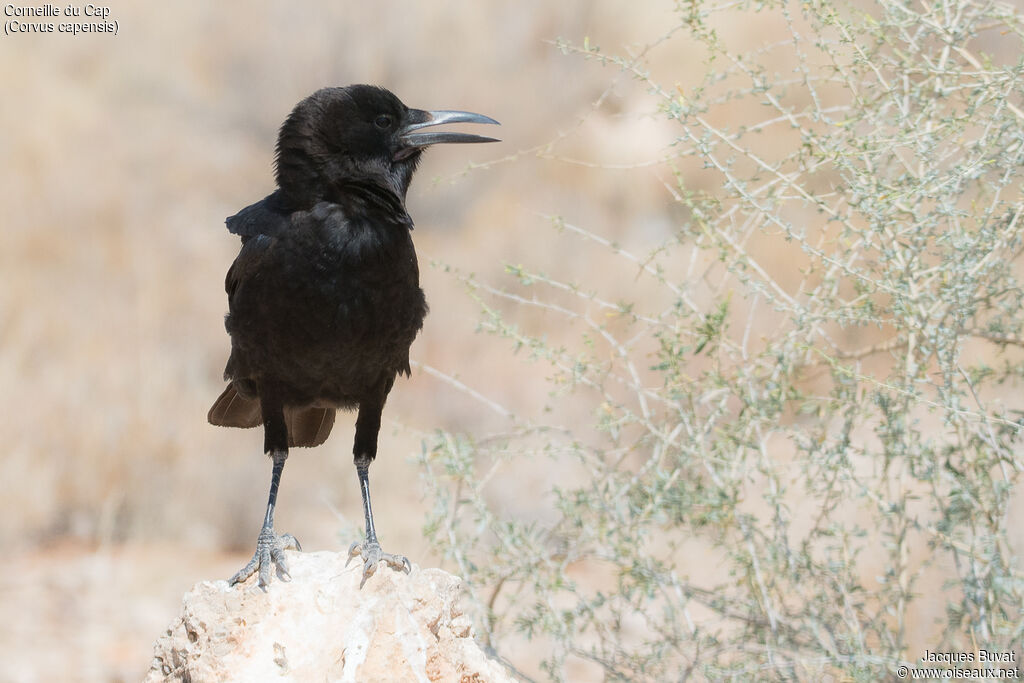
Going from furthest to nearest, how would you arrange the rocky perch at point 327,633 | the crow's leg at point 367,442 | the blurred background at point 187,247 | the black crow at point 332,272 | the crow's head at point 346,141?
the blurred background at point 187,247 < the crow's leg at point 367,442 < the crow's head at point 346,141 < the black crow at point 332,272 < the rocky perch at point 327,633

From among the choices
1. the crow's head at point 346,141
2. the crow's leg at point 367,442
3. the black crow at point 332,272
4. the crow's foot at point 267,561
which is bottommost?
the crow's foot at point 267,561

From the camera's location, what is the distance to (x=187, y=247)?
418 inches

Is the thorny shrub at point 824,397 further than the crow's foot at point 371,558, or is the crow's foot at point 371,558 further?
the thorny shrub at point 824,397

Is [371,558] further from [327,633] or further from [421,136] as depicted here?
[421,136]

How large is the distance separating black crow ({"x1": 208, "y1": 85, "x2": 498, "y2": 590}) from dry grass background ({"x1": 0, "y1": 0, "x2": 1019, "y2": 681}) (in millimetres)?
2551

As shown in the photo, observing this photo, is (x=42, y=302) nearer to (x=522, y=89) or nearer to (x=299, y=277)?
(x=522, y=89)

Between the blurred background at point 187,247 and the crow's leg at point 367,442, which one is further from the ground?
the blurred background at point 187,247

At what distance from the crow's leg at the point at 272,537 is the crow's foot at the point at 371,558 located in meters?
0.22

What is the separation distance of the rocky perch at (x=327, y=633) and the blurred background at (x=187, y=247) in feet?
11.3

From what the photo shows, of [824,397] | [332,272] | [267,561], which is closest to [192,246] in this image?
[332,272]

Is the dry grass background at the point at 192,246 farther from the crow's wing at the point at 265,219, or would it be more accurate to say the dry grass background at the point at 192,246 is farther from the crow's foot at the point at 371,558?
the crow's foot at the point at 371,558

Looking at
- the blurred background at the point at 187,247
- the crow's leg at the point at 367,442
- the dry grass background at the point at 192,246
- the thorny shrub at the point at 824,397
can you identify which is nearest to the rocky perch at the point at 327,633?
the crow's leg at the point at 367,442

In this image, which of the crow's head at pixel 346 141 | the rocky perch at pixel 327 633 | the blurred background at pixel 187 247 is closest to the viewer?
the rocky perch at pixel 327 633

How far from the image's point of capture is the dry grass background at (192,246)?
838 cm
